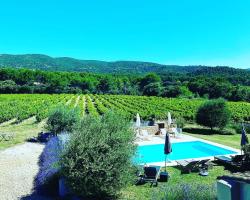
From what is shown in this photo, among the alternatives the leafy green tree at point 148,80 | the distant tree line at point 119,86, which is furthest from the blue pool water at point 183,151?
the leafy green tree at point 148,80

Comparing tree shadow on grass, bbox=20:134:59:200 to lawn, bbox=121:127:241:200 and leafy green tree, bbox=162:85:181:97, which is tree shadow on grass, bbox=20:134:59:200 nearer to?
lawn, bbox=121:127:241:200

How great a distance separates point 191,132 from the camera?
27.8 metres

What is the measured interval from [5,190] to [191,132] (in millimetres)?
19230

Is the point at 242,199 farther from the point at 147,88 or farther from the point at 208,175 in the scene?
the point at 147,88

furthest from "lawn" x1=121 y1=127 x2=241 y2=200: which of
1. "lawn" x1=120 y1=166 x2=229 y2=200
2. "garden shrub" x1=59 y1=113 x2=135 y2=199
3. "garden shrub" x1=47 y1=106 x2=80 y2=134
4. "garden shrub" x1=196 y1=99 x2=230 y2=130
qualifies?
"garden shrub" x1=196 y1=99 x2=230 y2=130

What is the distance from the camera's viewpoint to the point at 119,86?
119m

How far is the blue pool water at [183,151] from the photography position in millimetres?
19280

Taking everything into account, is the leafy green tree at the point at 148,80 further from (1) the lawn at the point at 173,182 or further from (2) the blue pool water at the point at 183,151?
(1) the lawn at the point at 173,182

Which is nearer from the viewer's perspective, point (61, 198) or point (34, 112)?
point (61, 198)

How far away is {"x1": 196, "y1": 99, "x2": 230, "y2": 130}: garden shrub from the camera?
27.6 meters

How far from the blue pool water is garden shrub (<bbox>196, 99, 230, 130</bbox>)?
5.92 m

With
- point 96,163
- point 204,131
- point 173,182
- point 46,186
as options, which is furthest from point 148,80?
point 96,163

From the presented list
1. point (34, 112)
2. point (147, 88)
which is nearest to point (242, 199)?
point (34, 112)

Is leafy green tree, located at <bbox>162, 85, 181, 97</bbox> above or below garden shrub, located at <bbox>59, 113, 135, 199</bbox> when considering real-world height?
above
